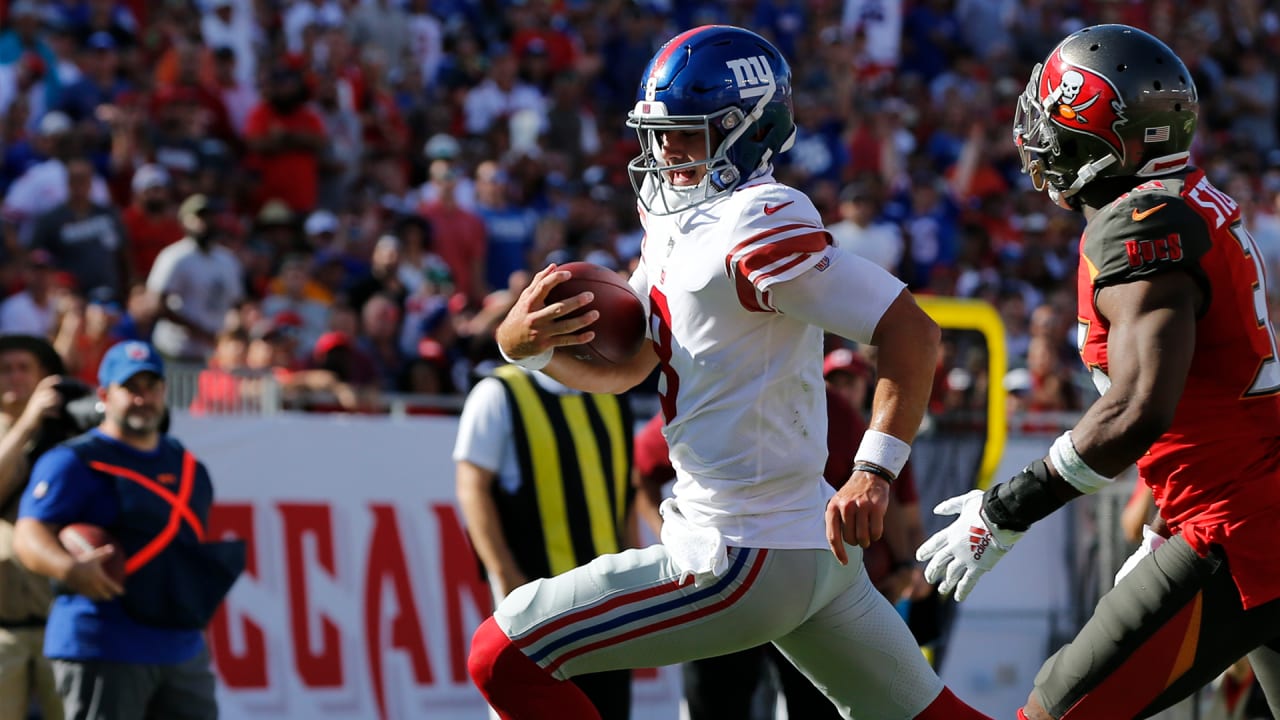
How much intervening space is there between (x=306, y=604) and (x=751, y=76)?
4.40 m

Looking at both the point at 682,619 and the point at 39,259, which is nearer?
the point at 682,619

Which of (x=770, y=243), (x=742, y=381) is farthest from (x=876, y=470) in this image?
(x=770, y=243)

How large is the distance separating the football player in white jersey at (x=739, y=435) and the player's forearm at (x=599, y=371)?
106 millimetres

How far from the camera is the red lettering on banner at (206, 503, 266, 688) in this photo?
7281 mm

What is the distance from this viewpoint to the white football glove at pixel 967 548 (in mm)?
3570

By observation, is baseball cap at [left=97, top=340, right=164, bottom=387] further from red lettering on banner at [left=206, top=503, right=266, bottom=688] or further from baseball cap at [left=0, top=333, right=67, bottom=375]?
red lettering on banner at [left=206, top=503, right=266, bottom=688]

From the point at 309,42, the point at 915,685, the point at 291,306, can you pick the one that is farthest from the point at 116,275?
the point at 915,685

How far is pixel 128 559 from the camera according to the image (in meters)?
5.68

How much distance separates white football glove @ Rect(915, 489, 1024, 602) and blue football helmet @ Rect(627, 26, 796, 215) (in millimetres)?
870

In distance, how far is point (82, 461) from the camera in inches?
224

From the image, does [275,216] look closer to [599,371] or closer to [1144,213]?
[599,371]

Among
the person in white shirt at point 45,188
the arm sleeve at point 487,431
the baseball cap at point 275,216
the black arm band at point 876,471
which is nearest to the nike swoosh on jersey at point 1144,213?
the black arm band at point 876,471

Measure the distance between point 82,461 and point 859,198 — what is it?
7.15 meters

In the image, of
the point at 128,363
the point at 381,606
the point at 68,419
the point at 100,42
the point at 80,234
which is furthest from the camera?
the point at 100,42
